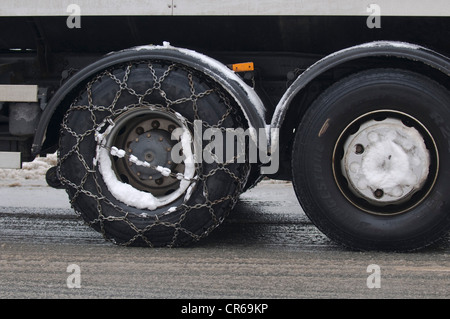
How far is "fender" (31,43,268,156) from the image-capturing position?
4.43 meters

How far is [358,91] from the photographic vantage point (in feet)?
14.4

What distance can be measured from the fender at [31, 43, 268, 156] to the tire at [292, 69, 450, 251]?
0.32 metres

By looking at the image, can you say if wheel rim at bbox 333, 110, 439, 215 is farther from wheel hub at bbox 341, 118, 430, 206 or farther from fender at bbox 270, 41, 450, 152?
fender at bbox 270, 41, 450, 152

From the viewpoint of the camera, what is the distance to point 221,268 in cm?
411

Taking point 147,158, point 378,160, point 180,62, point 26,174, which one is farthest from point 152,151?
point 26,174

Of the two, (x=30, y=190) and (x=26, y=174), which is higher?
(x=26, y=174)

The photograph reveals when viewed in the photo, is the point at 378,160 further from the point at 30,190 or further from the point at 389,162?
the point at 30,190

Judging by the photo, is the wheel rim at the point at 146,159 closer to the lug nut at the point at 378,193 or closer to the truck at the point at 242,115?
the truck at the point at 242,115

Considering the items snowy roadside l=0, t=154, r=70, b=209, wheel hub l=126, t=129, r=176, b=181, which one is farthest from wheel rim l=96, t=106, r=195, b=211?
snowy roadside l=0, t=154, r=70, b=209

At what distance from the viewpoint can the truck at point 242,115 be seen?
435 cm

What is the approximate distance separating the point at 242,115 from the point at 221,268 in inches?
38.4
